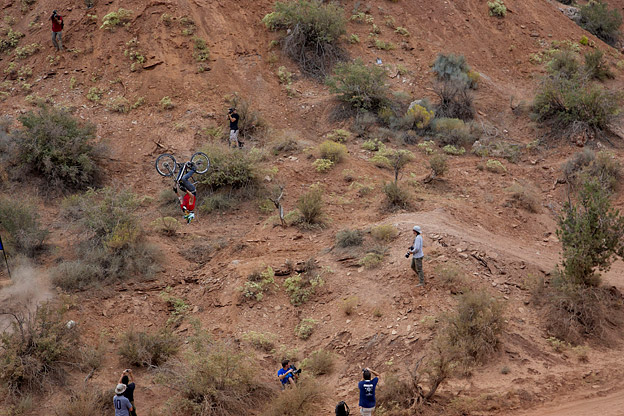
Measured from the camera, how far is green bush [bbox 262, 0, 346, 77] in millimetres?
22781

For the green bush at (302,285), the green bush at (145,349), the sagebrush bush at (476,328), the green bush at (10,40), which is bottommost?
the green bush at (10,40)

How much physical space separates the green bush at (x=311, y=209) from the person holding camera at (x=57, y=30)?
12274 millimetres

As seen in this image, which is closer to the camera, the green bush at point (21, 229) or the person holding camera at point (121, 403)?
the person holding camera at point (121, 403)

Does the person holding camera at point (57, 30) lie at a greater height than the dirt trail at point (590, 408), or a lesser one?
lesser

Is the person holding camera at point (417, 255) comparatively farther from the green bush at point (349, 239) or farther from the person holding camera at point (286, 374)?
the person holding camera at point (286, 374)

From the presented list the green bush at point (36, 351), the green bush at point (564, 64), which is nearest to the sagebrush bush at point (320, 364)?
the green bush at point (36, 351)

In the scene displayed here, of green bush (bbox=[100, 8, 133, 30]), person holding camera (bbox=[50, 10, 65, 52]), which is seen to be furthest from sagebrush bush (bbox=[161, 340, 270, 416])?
person holding camera (bbox=[50, 10, 65, 52])

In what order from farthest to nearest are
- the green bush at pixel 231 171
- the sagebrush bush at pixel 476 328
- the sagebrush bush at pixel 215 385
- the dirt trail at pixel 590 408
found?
1. the green bush at pixel 231 171
2. the sagebrush bush at pixel 476 328
3. the sagebrush bush at pixel 215 385
4. the dirt trail at pixel 590 408

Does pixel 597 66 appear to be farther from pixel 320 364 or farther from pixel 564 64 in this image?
pixel 320 364

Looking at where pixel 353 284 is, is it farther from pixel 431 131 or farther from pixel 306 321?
pixel 431 131

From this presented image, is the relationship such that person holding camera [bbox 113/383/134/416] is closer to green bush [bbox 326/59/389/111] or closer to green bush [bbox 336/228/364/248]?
green bush [bbox 336/228/364/248]

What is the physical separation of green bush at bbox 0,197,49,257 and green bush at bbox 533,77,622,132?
16.2 metres

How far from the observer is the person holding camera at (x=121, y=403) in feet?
30.2

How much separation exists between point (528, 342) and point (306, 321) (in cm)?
419
